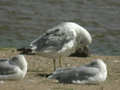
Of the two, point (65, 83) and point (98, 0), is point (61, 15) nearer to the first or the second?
point (98, 0)

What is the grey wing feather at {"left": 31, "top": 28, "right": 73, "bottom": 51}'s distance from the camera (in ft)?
35.4

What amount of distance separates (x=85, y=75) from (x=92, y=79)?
165mm

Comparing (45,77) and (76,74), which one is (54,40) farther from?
(76,74)

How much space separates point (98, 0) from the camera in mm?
23219

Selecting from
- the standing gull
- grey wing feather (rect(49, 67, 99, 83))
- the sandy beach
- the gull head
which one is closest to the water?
the sandy beach

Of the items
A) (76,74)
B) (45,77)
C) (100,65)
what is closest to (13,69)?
(45,77)

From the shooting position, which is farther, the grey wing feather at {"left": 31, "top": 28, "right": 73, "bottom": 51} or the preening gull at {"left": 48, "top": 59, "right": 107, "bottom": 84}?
the grey wing feather at {"left": 31, "top": 28, "right": 73, "bottom": 51}

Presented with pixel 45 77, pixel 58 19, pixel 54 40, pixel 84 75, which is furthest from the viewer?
pixel 58 19

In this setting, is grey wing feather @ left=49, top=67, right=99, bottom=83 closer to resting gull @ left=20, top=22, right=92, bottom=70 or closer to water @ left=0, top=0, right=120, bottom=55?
resting gull @ left=20, top=22, right=92, bottom=70

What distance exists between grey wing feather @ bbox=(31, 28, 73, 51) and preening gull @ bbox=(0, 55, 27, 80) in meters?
1.23

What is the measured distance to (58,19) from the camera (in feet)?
64.6

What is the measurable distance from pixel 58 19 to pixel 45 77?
9595 mm

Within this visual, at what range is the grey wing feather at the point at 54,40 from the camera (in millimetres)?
10781

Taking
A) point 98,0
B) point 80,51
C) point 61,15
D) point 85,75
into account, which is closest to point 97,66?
point 85,75
